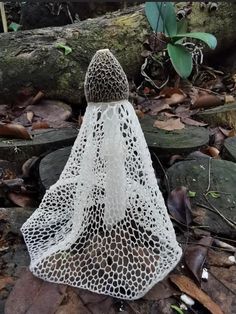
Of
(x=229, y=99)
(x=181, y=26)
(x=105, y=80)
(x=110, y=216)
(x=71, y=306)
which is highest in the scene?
(x=105, y=80)

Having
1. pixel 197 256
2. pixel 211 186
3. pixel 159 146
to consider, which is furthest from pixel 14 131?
pixel 197 256

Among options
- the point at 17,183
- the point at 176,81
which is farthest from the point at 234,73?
the point at 17,183

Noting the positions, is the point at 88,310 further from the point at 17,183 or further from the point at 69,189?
the point at 17,183

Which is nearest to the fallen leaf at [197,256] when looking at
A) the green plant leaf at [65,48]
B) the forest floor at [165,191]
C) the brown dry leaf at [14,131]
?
the forest floor at [165,191]

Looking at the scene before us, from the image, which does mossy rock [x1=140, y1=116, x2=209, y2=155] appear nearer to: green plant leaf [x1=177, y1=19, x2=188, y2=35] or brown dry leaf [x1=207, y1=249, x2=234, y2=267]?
brown dry leaf [x1=207, y1=249, x2=234, y2=267]

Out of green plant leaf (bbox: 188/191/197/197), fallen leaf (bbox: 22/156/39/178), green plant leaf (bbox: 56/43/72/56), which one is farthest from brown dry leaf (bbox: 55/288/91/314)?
green plant leaf (bbox: 56/43/72/56)

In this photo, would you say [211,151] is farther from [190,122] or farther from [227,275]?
[227,275]
